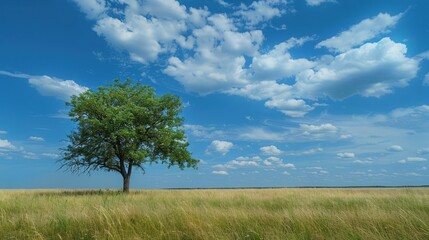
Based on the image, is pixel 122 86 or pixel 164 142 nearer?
pixel 164 142

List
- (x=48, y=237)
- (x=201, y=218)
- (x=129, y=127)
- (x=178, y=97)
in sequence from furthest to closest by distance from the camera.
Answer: (x=178, y=97), (x=129, y=127), (x=201, y=218), (x=48, y=237)

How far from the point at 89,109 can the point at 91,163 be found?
4917mm

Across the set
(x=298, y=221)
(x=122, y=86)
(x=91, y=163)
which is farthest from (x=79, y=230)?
(x=122, y=86)

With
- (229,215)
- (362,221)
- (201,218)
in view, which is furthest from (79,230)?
(362,221)

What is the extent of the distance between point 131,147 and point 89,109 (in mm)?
4756

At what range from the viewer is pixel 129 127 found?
2869cm

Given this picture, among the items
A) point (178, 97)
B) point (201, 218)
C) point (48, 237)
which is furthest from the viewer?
point (178, 97)

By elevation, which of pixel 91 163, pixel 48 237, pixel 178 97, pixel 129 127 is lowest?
pixel 48 237

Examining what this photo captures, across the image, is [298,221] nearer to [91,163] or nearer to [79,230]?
[79,230]

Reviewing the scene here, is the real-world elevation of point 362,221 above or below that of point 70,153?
below

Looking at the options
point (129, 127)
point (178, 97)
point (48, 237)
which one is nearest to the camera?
point (48, 237)

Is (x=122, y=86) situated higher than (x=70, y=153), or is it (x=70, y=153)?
(x=122, y=86)

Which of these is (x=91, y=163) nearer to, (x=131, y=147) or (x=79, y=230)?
(x=131, y=147)

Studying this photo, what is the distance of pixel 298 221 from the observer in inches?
304
